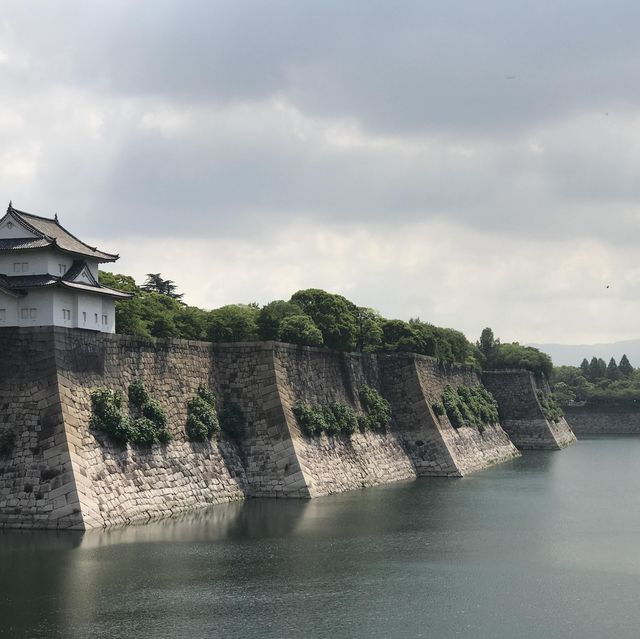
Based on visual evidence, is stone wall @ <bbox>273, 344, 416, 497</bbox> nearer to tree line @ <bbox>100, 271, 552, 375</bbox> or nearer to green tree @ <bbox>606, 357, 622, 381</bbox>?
tree line @ <bbox>100, 271, 552, 375</bbox>

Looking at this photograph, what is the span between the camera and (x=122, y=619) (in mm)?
23438

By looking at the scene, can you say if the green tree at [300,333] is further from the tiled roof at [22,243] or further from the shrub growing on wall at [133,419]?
the tiled roof at [22,243]

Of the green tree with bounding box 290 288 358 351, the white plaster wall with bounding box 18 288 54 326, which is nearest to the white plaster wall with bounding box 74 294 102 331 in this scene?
Result: the white plaster wall with bounding box 18 288 54 326

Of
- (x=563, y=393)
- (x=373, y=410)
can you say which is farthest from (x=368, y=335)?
(x=563, y=393)

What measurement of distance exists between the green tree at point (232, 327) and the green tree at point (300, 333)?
5207 mm

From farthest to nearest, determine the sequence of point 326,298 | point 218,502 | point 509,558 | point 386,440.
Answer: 1. point 326,298
2. point 386,440
3. point 218,502
4. point 509,558

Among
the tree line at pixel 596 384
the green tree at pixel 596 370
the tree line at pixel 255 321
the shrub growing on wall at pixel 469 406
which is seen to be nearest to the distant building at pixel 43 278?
the tree line at pixel 255 321

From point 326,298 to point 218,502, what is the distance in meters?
24.3

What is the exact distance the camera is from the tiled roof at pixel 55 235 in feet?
136

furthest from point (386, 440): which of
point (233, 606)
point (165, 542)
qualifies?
point (233, 606)

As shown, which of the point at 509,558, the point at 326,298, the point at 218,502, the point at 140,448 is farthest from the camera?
the point at 326,298

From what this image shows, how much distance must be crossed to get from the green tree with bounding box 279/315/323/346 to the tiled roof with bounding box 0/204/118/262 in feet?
48.2

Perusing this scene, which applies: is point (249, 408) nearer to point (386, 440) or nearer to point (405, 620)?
point (386, 440)

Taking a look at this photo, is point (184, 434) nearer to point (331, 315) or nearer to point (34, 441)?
point (34, 441)
